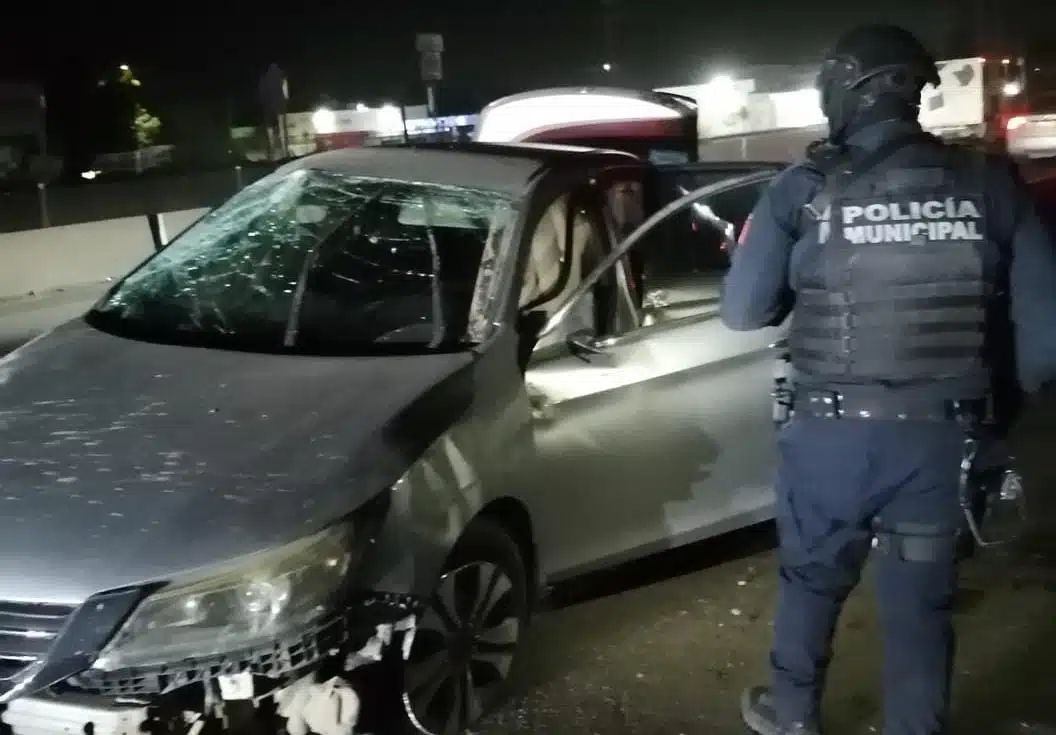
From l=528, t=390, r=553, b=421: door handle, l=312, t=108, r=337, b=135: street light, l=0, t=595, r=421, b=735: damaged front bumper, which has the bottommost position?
l=0, t=595, r=421, b=735: damaged front bumper

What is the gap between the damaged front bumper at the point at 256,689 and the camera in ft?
8.27

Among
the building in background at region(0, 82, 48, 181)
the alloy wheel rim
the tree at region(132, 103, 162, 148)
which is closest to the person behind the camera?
the alloy wheel rim

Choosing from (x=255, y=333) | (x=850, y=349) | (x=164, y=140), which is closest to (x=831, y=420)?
(x=850, y=349)

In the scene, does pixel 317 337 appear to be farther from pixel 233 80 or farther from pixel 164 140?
pixel 233 80

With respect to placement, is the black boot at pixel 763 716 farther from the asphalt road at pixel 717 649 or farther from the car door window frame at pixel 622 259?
the car door window frame at pixel 622 259

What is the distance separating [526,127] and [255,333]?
16.3 ft

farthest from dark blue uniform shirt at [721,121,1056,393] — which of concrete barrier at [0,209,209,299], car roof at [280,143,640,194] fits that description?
concrete barrier at [0,209,209,299]

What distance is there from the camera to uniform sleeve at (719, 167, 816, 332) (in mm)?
2863

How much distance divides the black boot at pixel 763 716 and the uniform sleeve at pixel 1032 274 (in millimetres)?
1121

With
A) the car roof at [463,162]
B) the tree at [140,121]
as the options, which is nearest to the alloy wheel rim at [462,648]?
the car roof at [463,162]

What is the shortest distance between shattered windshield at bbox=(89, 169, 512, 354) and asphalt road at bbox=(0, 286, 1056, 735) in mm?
1178

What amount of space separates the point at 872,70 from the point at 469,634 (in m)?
1.78

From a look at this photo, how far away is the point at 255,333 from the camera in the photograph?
12.0ft

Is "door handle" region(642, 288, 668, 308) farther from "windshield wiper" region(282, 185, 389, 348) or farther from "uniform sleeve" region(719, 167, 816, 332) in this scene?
"uniform sleeve" region(719, 167, 816, 332)
